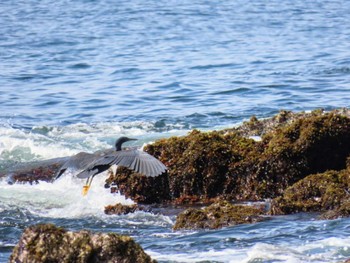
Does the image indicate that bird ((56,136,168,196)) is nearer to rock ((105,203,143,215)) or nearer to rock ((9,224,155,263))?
rock ((105,203,143,215))

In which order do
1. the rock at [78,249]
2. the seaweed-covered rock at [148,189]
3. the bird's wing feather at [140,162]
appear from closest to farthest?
the rock at [78,249], the bird's wing feather at [140,162], the seaweed-covered rock at [148,189]

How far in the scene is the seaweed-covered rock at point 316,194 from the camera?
29.6ft

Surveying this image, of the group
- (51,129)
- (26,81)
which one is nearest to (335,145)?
(51,129)

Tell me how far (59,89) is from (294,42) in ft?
27.3

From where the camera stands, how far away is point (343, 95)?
1808cm

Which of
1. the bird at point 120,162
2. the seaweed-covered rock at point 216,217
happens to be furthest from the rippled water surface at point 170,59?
the seaweed-covered rock at point 216,217

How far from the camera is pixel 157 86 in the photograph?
68.1ft

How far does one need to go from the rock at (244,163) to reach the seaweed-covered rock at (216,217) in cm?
85

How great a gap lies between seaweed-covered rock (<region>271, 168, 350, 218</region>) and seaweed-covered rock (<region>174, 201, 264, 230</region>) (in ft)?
0.97

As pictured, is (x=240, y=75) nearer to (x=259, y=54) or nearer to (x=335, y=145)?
(x=259, y=54)

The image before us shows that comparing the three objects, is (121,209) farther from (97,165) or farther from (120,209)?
(97,165)

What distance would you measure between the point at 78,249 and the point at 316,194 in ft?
12.8

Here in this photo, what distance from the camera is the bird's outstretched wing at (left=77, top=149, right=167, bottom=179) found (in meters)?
8.93

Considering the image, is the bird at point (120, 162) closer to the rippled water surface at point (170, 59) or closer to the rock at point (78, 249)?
the rock at point (78, 249)
